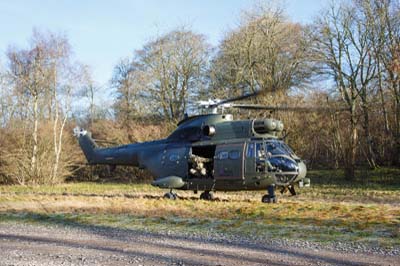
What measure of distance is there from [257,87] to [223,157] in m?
19.3

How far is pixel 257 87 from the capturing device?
32.1 metres

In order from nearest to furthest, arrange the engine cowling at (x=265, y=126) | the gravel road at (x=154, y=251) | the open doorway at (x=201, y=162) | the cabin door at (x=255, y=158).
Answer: the gravel road at (x=154, y=251), the cabin door at (x=255, y=158), the engine cowling at (x=265, y=126), the open doorway at (x=201, y=162)

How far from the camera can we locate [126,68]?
135 ft

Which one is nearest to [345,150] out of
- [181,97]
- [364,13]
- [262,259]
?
[364,13]

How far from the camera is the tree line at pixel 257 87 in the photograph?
26.1 m

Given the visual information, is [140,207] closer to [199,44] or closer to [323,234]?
[323,234]

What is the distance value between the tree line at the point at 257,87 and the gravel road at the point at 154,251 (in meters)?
16.6

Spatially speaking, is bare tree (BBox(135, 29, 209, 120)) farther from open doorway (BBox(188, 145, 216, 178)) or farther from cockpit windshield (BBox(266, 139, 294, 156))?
cockpit windshield (BBox(266, 139, 294, 156))

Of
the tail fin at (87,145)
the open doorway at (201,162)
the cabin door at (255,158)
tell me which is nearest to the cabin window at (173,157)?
the open doorway at (201,162)

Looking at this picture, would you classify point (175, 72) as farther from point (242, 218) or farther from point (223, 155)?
point (242, 218)

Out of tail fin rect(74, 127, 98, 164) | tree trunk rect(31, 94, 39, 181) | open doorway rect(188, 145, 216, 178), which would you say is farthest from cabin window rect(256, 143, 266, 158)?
tree trunk rect(31, 94, 39, 181)

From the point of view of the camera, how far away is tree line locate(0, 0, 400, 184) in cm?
2606

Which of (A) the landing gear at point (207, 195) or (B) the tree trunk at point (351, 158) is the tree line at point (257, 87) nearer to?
(B) the tree trunk at point (351, 158)

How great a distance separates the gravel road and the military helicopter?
5641 mm
